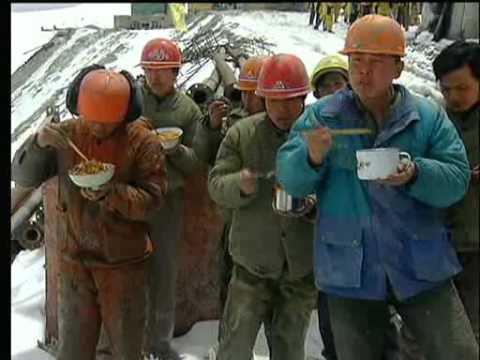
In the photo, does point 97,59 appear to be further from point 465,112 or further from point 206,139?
point 465,112

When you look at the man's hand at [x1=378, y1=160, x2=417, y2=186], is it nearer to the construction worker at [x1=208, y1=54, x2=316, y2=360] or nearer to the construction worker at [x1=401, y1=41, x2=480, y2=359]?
the construction worker at [x1=208, y1=54, x2=316, y2=360]

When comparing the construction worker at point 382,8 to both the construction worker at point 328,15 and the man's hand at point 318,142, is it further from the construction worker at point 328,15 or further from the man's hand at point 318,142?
the man's hand at point 318,142

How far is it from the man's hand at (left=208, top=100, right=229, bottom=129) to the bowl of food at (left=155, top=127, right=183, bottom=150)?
16 cm

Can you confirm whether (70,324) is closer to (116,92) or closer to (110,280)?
(110,280)

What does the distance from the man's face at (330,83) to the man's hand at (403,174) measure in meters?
1.13

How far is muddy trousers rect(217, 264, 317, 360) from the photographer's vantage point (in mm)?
Result: 3125

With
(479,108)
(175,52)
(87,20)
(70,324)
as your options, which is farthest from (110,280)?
(87,20)

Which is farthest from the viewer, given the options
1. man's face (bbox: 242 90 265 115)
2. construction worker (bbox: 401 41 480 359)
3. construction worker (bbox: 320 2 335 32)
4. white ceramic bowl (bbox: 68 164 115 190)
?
construction worker (bbox: 320 2 335 32)

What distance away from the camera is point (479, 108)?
3207mm

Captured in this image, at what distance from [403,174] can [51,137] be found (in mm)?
1241

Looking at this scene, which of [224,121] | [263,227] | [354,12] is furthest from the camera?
[354,12]

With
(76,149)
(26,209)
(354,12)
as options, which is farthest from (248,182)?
(354,12)

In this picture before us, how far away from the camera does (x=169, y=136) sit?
367 centimetres

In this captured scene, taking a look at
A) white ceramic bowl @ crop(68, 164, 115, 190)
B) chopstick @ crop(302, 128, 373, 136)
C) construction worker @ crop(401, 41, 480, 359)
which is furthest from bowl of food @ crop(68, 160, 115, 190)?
construction worker @ crop(401, 41, 480, 359)
